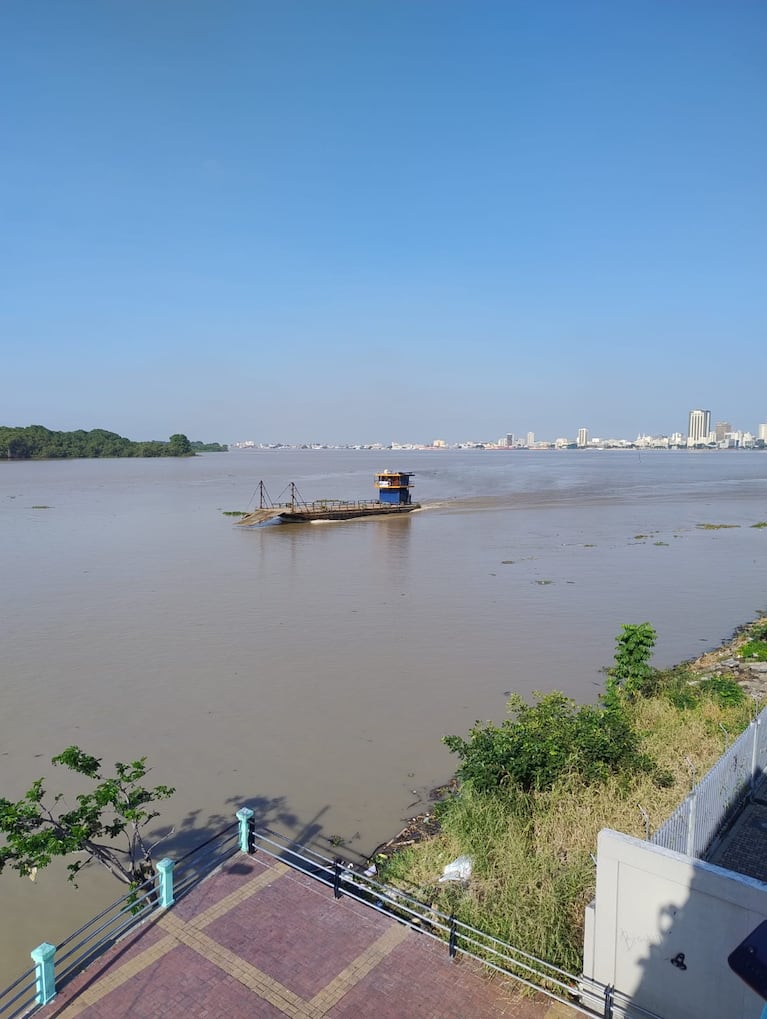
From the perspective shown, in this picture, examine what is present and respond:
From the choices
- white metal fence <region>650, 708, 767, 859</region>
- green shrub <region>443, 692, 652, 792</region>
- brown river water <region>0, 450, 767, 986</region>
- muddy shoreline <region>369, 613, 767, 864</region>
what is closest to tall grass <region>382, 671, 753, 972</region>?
green shrub <region>443, 692, 652, 792</region>

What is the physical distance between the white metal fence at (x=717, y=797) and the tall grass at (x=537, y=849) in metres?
0.92

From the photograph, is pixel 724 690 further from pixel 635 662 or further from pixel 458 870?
pixel 458 870

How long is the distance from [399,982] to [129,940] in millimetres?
2786

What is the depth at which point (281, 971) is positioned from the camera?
6.68m

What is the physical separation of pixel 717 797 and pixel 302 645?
13.6 meters

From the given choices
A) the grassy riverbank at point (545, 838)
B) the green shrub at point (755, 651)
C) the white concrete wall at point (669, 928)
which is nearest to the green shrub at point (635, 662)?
the grassy riverbank at point (545, 838)

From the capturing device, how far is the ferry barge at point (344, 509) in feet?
158

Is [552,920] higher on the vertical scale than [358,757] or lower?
higher

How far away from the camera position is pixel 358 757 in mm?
12836

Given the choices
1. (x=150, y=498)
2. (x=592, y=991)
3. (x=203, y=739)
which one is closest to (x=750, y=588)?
(x=203, y=739)

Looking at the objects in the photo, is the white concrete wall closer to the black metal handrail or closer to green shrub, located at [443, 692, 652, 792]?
the black metal handrail

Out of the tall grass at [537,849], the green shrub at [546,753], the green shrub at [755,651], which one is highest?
the green shrub at [546,753]

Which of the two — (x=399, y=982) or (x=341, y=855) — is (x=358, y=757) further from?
(x=399, y=982)

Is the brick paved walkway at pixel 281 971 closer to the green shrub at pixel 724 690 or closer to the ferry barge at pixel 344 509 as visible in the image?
the green shrub at pixel 724 690
